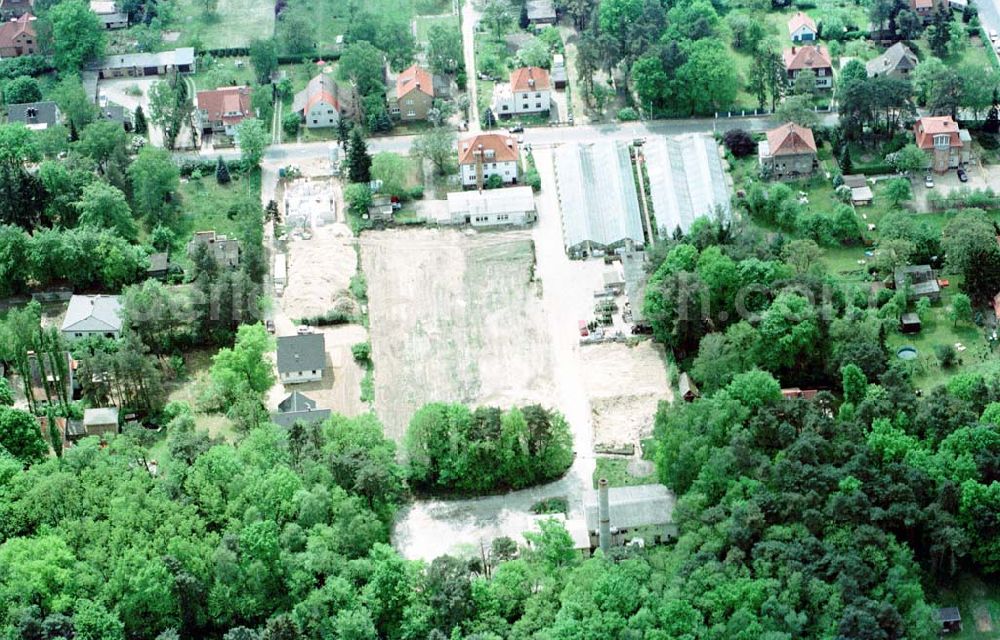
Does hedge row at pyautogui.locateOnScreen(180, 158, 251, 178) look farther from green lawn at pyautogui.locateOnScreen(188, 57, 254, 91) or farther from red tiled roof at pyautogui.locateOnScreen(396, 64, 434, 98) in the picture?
red tiled roof at pyautogui.locateOnScreen(396, 64, 434, 98)

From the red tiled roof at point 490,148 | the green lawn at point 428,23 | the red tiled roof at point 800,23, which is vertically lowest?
the red tiled roof at point 490,148

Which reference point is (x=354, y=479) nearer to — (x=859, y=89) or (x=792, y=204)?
(x=792, y=204)

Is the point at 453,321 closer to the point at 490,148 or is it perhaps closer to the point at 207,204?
the point at 490,148

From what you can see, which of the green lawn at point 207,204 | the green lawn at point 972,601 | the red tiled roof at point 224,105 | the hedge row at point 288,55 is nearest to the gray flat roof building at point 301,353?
the green lawn at point 207,204

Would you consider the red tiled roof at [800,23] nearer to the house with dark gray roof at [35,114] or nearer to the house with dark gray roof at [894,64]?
the house with dark gray roof at [894,64]

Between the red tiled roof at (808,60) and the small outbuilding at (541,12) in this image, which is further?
the small outbuilding at (541,12)

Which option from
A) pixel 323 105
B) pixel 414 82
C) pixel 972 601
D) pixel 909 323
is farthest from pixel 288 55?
pixel 972 601
